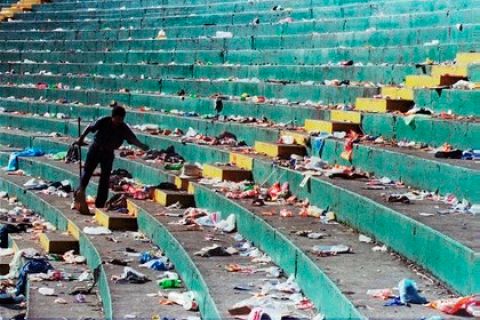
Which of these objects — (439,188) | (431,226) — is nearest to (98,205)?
(439,188)

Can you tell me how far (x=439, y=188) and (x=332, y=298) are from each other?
227 cm

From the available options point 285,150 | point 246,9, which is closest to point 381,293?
point 285,150

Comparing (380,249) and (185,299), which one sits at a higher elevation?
(380,249)

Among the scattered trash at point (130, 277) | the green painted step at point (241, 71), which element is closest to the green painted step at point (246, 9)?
the green painted step at point (241, 71)

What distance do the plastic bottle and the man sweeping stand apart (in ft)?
11.3

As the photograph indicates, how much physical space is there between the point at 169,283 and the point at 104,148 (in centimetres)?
380

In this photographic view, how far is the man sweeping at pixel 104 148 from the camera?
10922mm

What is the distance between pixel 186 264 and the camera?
752 centimetres

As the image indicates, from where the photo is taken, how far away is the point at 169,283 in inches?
296

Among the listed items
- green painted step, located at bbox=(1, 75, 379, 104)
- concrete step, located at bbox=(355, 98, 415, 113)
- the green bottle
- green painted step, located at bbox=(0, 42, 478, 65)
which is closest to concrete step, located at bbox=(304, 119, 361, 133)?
concrete step, located at bbox=(355, 98, 415, 113)

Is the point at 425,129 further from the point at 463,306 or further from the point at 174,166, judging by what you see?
the point at 463,306

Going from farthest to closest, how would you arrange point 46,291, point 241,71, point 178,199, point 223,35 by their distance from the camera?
point 223,35, point 241,71, point 178,199, point 46,291

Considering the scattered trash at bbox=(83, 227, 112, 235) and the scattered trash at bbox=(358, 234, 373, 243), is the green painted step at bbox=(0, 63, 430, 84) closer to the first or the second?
the scattered trash at bbox=(83, 227, 112, 235)

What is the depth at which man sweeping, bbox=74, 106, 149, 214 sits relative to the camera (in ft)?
35.8
